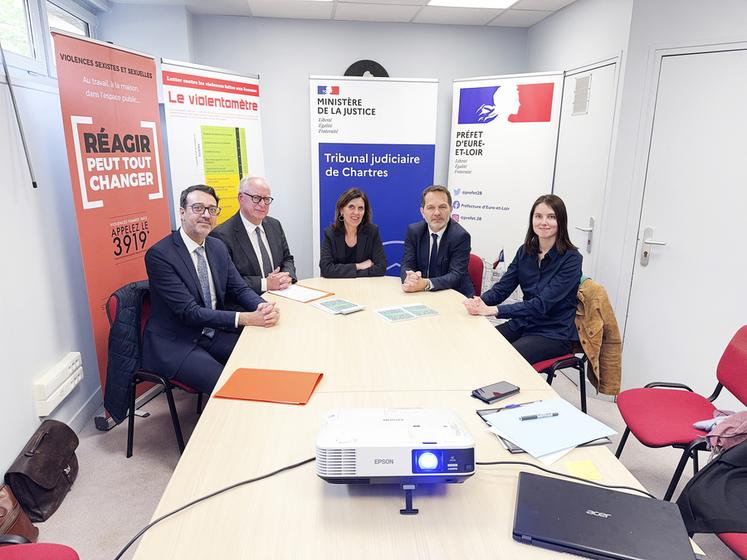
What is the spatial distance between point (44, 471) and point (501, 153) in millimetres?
3818

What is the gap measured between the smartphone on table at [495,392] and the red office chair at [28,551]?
1252 mm

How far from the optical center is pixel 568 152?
3.78m

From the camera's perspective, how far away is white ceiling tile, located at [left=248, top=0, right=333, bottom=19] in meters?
3.98

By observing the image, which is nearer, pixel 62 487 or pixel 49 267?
pixel 62 487

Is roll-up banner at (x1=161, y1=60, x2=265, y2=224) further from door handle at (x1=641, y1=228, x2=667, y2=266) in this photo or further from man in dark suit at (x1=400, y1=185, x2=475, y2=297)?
door handle at (x1=641, y1=228, x2=667, y2=266)

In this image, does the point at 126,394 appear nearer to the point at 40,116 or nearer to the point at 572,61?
the point at 40,116

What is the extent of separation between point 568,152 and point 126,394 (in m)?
3.46

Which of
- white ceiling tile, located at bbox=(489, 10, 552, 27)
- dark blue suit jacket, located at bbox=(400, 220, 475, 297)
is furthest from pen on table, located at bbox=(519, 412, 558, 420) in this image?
white ceiling tile, located at bbox=(489, 10, 552, 27)

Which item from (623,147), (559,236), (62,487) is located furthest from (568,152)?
(62,487)

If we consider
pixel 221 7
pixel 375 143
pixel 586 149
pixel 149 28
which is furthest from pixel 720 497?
pixel 149 28

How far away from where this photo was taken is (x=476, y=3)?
3.96m

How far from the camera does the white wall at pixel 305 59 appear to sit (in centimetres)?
446

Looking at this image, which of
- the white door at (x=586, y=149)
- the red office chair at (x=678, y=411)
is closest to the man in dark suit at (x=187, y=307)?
the red office chair at (x=678, y=411)

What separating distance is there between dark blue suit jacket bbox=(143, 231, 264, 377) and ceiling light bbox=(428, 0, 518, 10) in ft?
9.66
